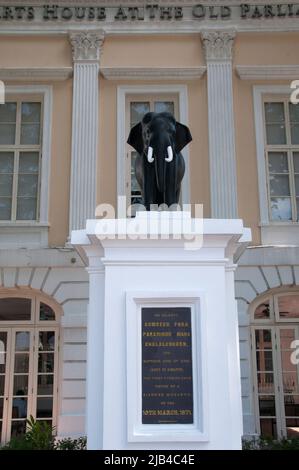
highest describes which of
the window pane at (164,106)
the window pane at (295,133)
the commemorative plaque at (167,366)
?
the window pane at (164,106)

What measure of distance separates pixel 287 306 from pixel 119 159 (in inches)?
186

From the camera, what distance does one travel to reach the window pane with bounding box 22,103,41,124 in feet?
43.5

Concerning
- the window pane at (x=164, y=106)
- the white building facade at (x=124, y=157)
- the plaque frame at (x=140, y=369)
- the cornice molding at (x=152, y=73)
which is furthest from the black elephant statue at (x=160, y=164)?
the window pane at (x=164, y=106)

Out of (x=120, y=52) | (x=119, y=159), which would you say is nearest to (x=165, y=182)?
(x=119, y=159)

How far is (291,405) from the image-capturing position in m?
11.9

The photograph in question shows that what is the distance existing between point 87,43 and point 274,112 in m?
4.42

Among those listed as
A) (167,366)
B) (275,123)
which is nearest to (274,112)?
(275,123)

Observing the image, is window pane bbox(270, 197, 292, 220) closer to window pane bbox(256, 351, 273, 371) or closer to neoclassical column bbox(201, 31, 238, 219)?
neoclassical column bbox(201, 31, 238, 219)

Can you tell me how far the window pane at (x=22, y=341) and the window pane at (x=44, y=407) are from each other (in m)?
1.09

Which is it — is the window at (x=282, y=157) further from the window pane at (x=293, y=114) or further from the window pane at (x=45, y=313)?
the window pane at (x=45, y=313)

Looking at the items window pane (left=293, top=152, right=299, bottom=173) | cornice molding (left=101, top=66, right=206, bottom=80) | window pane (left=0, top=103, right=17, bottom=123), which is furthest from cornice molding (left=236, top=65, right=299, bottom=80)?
window pane (left=0, top=103, right=17, bottom=123)

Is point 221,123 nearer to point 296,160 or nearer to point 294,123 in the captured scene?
point 294,123

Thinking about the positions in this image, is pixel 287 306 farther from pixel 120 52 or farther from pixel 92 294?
pixel 92 294

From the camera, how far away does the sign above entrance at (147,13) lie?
13273mm
